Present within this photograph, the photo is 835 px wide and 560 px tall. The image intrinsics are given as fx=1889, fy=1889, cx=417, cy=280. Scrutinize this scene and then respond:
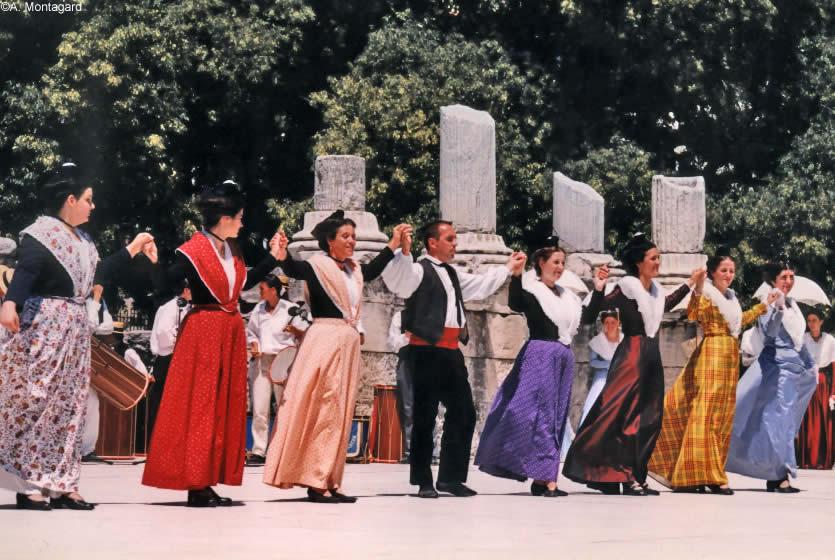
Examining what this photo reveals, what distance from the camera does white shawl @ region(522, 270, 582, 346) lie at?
11711mm

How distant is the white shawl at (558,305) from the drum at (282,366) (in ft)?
10.5

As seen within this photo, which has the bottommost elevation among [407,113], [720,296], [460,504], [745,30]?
[460,504]

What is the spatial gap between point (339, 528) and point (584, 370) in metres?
Answer: 10.3

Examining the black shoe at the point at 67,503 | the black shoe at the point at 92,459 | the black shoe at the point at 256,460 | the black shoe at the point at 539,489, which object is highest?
the black shoe at the point at 67,503

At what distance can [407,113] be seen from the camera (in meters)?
27.3

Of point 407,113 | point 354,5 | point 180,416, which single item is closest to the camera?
point 180,416

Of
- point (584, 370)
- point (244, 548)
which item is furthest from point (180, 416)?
point (584, 370)

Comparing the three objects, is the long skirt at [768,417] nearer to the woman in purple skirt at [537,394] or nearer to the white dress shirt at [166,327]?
the woman in purple skirt at [537,394]

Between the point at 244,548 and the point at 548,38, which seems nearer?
the point at 244,548

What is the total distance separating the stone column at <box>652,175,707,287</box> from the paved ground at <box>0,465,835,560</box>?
7880mm

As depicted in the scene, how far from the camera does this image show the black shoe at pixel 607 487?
473 inches

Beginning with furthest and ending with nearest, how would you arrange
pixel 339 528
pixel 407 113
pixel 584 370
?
pixel 407 113
pixel 584 370
pixel 339 528

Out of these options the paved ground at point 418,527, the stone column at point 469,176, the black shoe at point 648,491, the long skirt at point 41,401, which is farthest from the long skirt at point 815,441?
the long skirt at point 41,401

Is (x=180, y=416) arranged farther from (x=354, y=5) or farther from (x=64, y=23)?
(x=354, y=5)
